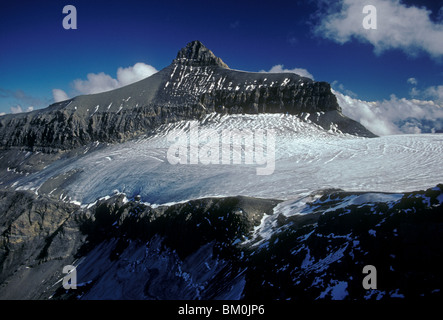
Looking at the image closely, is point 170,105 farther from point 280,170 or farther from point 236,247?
point 236,247

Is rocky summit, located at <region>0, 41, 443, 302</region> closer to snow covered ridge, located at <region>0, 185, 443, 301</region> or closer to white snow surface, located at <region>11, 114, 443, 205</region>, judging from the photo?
snow covered ridge, located at <region>0, 185, 443, 301</region>

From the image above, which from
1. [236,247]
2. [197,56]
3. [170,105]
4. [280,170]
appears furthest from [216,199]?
[197,56]

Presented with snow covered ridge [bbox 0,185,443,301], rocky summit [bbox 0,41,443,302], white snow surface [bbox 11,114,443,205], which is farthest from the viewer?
white snow surface [bbox 11,114,443,205]

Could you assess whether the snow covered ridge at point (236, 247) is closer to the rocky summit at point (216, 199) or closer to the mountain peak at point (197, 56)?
the rocky summit at point (216, 199)

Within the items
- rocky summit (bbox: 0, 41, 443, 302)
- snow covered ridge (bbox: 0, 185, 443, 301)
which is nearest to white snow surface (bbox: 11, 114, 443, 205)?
rocky summit (bbox: 0, 41, 443, 302)

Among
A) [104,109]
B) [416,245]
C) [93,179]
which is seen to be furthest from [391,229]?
[104,109]

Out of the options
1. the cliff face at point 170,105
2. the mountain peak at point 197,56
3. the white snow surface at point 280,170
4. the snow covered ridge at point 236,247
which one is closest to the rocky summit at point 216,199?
the snow covered ridge at point 236,247
